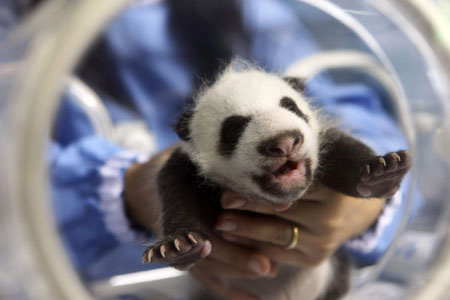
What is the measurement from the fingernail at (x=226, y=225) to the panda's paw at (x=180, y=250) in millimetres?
116

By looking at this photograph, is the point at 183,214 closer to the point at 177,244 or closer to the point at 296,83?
the point at 177,244

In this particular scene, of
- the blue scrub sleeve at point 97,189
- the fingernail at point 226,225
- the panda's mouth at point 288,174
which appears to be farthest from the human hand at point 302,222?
the blue scrub sleeve at point 97,189

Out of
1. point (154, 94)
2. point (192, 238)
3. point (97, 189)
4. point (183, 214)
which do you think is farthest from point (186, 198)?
point (154, 94)

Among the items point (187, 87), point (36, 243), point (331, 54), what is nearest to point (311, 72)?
point (331, 54)

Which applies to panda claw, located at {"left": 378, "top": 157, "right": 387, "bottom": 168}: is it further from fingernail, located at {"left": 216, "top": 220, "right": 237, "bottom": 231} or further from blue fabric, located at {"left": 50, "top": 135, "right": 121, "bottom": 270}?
blue fabric, located at {"left": 50, "top": 135, "right": 121, "bottom": 270}

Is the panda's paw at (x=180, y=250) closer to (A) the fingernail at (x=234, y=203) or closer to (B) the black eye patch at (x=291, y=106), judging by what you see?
(A) the fingernail at (x=234, y=203)

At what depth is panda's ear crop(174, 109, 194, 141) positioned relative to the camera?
88cm

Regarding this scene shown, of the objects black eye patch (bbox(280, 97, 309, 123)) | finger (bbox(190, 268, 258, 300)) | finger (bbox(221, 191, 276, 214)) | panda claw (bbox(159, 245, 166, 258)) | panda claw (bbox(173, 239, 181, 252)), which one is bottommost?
finger (bbox(190, 268, 258, 300))

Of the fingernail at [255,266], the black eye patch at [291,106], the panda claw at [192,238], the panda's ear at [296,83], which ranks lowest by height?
the fingernail at [255,266]

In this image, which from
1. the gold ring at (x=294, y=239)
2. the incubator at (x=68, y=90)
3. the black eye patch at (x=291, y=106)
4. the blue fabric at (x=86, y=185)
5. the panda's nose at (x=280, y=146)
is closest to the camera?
the incubator at (x=68, y=90)

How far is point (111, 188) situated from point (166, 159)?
0.33 m

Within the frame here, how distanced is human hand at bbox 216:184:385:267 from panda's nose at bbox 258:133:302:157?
6.1 inches

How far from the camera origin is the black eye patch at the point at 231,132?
0.77 metres

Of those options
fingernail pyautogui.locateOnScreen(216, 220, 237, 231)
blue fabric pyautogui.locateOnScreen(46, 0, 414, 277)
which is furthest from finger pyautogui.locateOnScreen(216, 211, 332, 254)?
blue fabric pyautogui.locateOnScreen(46, 0, 414, 277)
